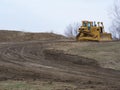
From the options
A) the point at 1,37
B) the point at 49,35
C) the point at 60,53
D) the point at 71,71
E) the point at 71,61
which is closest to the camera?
the point at 71,71

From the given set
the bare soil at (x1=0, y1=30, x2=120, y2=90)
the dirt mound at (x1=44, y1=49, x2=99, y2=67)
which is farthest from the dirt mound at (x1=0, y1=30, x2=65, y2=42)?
the bare soil at (x1=0, y1=30, x2=120, y2=90)

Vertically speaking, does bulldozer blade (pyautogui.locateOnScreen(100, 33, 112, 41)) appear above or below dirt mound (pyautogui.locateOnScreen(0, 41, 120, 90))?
above

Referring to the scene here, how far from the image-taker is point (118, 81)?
14.4 metres

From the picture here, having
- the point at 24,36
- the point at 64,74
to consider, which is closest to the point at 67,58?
the point at 64,74

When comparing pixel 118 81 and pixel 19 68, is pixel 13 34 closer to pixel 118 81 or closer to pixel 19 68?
pixel 19 68

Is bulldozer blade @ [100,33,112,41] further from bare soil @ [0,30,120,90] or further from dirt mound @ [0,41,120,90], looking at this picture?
dirt mound @ [0,41,120,90]

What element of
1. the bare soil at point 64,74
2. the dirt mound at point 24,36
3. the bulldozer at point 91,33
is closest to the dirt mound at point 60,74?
the bare soil at point 64,74

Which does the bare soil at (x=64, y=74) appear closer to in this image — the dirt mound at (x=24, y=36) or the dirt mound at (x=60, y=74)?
the dirt mound at (x=60, y=74)

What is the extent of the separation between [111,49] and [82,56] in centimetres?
399

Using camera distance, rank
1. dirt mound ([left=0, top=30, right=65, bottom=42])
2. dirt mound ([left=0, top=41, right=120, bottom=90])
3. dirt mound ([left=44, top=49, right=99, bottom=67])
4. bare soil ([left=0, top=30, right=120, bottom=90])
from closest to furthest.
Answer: bare soil ([left=0, top=30, right=120, bottom=90]) < dirt mound ([left=0, top=41, right=120, bottom=90]) < dirt mound ([left=44, top=49, right=99, bottom=67]) < dirt mound ([left=0, top=30, right=65, bottom=42])

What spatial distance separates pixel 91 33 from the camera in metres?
37.5

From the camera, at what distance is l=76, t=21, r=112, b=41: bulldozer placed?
3716cm

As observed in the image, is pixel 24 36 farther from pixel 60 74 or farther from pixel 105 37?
pixel 60 74

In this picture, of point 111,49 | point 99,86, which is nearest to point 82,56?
point 111,49
